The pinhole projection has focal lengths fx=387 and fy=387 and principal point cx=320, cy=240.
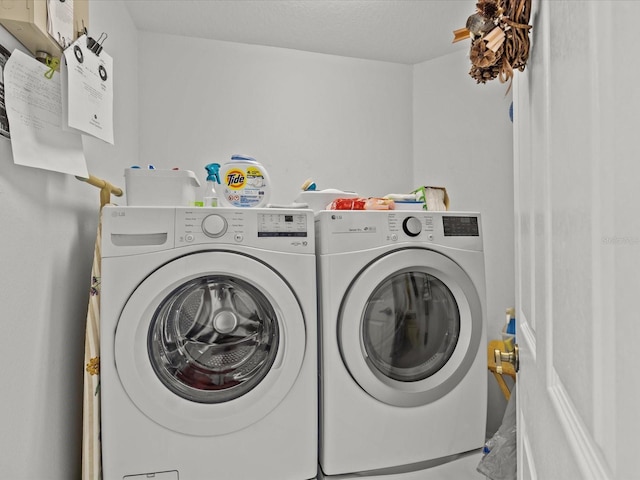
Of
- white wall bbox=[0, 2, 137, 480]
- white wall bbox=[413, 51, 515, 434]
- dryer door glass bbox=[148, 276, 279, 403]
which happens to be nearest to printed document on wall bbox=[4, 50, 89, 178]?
white wall bbox=[0, 2, 137, 480]

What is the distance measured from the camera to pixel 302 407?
1289 mm

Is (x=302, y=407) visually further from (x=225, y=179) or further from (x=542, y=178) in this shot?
(x=542, y=178)

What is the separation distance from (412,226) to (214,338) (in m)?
0.81

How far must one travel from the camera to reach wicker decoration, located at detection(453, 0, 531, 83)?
0.53 meters

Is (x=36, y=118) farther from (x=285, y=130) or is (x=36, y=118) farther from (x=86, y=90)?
(x=285, y=130)

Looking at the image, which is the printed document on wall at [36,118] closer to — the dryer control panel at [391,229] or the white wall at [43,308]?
the white wall at [43,308]

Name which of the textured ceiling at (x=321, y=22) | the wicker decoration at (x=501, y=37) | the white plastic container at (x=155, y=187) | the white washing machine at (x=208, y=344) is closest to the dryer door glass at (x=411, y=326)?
the white washing machine at (x=208, y=344)

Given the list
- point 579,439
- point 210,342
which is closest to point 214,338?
point 210,342

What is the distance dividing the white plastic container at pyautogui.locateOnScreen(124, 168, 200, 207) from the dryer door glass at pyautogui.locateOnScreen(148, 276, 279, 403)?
0.40m

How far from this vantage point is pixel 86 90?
114cm

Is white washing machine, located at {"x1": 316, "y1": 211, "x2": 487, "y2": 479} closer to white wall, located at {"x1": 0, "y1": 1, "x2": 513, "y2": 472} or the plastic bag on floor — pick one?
the plastic bag on floor

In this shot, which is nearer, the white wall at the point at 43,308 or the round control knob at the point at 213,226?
the white wall at the point at 43,308

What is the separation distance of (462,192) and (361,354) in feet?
4.63

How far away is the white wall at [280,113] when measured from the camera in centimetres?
221
